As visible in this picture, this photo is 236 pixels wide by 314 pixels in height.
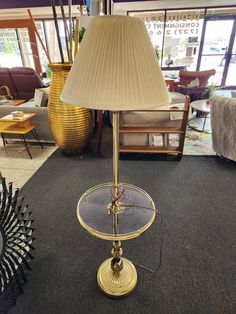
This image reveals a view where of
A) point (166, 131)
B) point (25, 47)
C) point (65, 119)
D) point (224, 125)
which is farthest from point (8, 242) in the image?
point (25, 47)

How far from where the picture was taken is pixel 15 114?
2.56 m

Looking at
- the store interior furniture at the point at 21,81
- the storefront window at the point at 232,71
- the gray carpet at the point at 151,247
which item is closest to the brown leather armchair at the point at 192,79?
the gray carpet at the point at 151,247

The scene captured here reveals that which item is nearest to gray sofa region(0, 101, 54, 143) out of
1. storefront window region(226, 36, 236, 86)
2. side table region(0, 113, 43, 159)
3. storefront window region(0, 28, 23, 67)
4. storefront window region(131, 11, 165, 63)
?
side table region(0, 113, 43, 159)

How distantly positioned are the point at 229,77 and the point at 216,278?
6.66m

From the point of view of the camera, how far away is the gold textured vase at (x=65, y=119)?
2.26m

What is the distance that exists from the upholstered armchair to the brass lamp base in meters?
1.79

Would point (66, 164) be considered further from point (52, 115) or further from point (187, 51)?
point (187, 51)

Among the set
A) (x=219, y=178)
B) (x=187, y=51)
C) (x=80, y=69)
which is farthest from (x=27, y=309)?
(x=187, y=51)

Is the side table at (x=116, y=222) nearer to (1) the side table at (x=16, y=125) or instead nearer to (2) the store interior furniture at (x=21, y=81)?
(1) the side table at (x=16, y=125)

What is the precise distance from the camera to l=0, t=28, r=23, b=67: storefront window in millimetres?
6649

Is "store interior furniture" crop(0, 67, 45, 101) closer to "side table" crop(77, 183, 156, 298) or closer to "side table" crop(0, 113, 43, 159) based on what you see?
"side table" crop(0, 113, 43, 159)

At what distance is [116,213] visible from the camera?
3.56 feet

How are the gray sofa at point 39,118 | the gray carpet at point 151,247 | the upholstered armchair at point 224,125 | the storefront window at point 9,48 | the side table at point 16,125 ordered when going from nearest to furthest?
the gray carpet at point 151,247 < the upholstered armchair at point 224,125 < the side table at point 16,125 < the gray sofa at point 39,118 < the storefront window at point 9,48

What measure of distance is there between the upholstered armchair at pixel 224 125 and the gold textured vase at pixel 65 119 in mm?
1481
